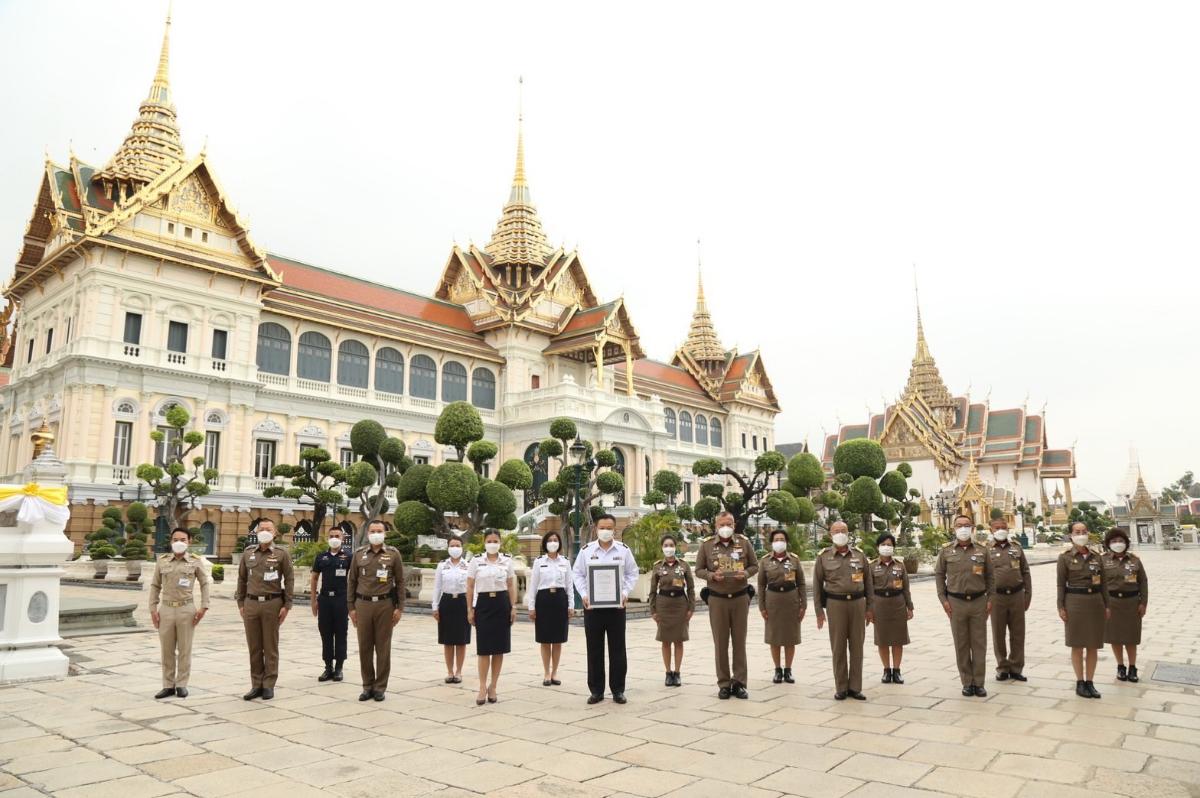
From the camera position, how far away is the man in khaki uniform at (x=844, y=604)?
7.39 m

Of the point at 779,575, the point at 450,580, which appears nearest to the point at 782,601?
the point at 779,575

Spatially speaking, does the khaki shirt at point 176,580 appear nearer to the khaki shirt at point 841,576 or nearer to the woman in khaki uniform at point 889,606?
the khaki shirt at point 841,576

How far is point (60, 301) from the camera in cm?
2964

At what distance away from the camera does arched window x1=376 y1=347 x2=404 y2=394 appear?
120ft

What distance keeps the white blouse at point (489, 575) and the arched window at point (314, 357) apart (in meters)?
28.0

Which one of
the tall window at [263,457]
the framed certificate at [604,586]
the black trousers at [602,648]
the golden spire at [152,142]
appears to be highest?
the golden spire at [152,142]

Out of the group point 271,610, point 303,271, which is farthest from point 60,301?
point 271,610

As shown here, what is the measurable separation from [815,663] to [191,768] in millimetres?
6807

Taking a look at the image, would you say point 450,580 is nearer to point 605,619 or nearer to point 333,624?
point 333,624

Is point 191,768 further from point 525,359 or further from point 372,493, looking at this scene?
point 525,359

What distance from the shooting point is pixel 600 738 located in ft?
19.8

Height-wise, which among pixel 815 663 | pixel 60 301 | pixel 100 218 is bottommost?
pixel 815 663

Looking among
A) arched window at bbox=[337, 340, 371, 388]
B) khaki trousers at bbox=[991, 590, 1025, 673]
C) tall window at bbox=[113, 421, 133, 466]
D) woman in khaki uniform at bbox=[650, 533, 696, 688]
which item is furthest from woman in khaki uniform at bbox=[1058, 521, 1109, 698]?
arched window at bbox=[337, 340, 371, 388]

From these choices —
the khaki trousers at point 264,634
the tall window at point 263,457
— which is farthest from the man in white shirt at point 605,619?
the tall window at point 263,457
